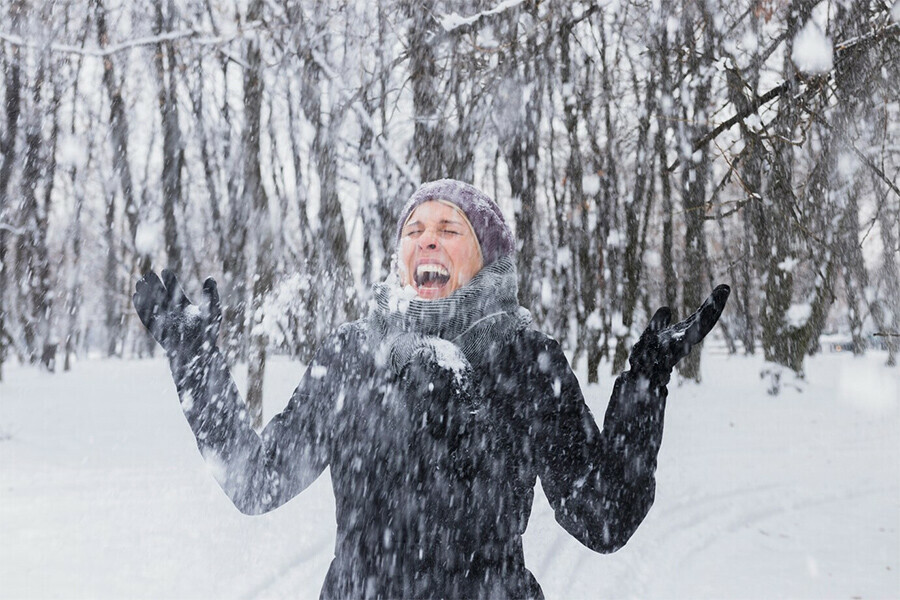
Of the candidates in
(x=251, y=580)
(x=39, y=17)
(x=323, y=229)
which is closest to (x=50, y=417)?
(x=323, y=229)

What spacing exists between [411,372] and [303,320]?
9.06 m

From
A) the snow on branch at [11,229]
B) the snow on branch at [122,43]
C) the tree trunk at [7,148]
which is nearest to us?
the snow on branch at [122,43]

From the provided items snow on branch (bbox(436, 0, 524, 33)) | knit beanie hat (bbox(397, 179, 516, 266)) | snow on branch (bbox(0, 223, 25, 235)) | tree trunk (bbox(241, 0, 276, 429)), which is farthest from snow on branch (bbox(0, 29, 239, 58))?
snow on branch (bbox(0, 223, 25, 235))

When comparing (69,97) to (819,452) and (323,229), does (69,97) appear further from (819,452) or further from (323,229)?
(819,452)

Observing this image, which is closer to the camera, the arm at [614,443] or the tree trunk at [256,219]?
the arm at [614,443]

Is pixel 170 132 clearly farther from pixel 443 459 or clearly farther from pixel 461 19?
pixel 443 459

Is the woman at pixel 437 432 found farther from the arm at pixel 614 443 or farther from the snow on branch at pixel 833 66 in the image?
the snow on branch at pixel 833 66

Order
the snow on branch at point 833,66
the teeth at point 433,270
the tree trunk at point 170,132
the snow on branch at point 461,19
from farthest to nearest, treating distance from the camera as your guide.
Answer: the tree trunk at point 170,132 → the snow on branch at point 461,19 → the snow on branch at point 833,66 → the teeth at point 433,270

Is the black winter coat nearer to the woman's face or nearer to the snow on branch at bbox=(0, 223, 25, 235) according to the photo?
the woman's face

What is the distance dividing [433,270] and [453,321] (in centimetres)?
16

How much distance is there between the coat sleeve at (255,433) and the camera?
162 cm

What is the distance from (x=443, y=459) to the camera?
1582 mm

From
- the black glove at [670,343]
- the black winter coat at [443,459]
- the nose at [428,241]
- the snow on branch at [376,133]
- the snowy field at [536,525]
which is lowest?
the snowy field at [536,525]

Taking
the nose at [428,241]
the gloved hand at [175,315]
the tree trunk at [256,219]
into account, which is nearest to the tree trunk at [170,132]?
the tree trunk at [256,219]
